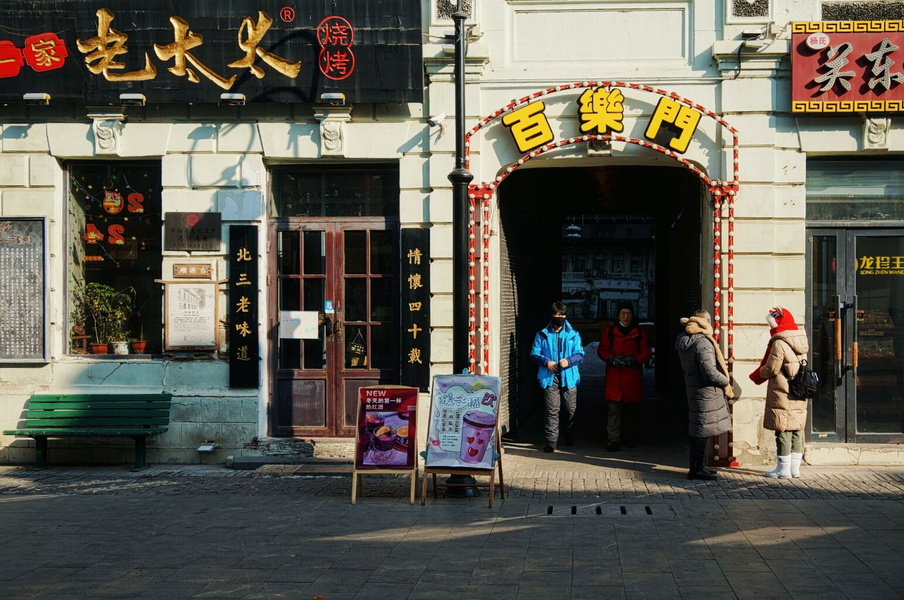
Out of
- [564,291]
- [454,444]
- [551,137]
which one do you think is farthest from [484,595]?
[564,291]

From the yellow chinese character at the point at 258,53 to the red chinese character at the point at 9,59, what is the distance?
2.57m

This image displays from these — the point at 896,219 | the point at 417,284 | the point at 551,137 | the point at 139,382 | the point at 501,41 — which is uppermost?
the point at 501,41

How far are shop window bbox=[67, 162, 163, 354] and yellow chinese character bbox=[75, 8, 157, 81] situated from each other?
1.09m

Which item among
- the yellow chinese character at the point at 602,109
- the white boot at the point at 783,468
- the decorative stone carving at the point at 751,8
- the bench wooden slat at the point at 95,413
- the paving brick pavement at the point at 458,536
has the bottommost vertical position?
the paving brick pavement at the point at 458,536

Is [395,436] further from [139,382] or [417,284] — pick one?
[139,382]

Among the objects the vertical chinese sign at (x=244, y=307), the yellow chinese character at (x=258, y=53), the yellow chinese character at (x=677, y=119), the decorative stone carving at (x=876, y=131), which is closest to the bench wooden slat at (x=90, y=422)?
the vertical chinese sign at (x=244, y=307)

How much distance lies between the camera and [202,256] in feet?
38.2

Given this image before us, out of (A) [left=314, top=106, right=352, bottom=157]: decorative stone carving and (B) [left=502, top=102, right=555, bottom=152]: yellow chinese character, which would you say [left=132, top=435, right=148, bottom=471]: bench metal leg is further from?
(B) [left=502, top=102, right=555, bottom=152]: yellow chinese character

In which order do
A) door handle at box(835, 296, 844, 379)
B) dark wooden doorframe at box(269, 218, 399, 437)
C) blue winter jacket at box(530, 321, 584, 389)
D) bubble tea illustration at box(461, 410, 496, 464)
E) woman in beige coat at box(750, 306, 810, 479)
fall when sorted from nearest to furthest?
bubble tea illustration at box(461, 410, 496, 464) → woman in beige coat at box(750, 306, 810, 479) → door handle at box(835, 296, 844, 379) → dark wooden doorframe at box(269, 218, 399, 437) → blue winter jacket at box(530, 321, 584, 389)

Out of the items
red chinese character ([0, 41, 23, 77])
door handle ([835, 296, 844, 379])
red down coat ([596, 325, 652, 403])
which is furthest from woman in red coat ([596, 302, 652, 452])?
red chinese character ([0, 41, 23, 77])

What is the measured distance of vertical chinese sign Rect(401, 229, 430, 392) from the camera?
1145 centimetres

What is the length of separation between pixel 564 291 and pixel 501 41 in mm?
26755

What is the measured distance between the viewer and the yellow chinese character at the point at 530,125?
11359 millimetres

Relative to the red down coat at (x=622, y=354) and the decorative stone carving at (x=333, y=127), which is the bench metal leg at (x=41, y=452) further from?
the red down coat at (x=622, y=354)
